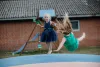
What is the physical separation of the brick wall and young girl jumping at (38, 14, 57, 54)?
29mm

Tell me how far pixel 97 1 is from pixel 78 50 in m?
0.17

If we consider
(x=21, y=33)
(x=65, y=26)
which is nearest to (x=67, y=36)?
(x=65, y=26)

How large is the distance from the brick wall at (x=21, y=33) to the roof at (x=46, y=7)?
4cm

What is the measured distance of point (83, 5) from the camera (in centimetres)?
91

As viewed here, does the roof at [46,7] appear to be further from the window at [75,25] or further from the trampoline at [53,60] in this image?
the trampoline at [53,60]

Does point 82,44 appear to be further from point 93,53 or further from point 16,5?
point 16,5

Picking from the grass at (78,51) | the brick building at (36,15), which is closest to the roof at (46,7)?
the brick building at (36,15)

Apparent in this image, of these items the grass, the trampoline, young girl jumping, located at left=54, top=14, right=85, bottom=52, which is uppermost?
young girl jumping, located at left=54, top=14, right=85, bottom=52

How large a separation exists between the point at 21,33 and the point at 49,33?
95mm

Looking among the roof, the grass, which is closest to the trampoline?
the grass

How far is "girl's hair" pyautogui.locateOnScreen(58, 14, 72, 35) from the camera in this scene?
2.99ft

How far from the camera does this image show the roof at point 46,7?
900mm

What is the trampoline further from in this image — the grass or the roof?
the roof

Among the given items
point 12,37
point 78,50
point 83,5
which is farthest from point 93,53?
point 12,37
